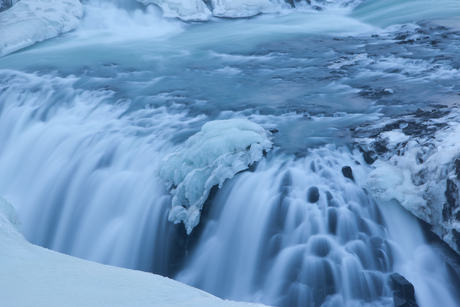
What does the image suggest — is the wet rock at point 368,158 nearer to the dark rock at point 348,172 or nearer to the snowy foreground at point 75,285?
the dark rock at point 348,172

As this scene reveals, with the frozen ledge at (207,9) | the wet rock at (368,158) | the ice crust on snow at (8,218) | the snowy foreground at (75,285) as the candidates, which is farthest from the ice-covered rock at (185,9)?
the snowy foreground at (75,285)

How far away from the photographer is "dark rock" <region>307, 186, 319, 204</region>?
4.15 metres

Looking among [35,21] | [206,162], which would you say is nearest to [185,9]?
[35,21]

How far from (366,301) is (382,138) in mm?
1760

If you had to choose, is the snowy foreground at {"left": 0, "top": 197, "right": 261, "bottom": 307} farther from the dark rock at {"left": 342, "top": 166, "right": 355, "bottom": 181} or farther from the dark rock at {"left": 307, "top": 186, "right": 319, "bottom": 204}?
the dark rock at {"left": 342, "top": 166, "right": 355, "bottom": 181}

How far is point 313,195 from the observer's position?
4.18 meters

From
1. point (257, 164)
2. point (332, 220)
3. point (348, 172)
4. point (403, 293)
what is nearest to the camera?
point (403, 293)

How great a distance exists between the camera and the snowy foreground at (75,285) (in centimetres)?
187

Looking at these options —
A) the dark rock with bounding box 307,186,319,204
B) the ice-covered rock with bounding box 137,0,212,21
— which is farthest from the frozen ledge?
the dark rock with bounding box 307,186,319,204

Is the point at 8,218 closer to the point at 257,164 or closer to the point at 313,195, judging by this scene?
the point at 257,164

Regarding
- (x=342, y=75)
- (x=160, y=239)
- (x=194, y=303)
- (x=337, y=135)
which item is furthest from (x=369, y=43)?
(x=194, y=303)

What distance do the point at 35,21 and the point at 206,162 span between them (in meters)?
7.89

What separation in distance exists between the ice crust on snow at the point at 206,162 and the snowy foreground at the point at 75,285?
6.49ft

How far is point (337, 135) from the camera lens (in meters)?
5.04
